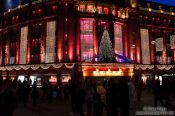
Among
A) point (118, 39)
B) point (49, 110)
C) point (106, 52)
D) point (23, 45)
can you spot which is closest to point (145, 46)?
point (118, 39)

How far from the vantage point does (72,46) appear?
51.6 metres

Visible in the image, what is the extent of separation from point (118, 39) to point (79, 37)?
9211 millimetres

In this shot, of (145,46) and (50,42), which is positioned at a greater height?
(50,42)

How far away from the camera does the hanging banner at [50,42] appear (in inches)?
2096

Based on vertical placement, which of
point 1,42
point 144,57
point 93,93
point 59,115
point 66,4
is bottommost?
point 59,115

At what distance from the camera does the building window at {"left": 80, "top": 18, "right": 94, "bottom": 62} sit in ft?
171

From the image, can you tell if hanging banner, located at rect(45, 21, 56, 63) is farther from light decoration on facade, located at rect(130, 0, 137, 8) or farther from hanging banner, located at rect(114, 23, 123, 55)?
light decoration on facade, located at rect(130, 0, 137, 8)

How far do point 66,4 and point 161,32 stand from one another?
26.9 meters

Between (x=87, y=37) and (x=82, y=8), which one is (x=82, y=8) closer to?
(x=82, y=8)

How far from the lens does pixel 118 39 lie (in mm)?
56875

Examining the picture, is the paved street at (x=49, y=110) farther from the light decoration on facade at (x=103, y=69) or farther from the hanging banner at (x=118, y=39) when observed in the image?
the hanging banner at (x=118, y=39)

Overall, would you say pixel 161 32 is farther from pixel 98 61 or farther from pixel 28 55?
pixel 28 55

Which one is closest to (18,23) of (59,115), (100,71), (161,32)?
(100,71)

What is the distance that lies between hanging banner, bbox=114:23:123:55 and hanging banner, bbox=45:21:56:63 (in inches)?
498
